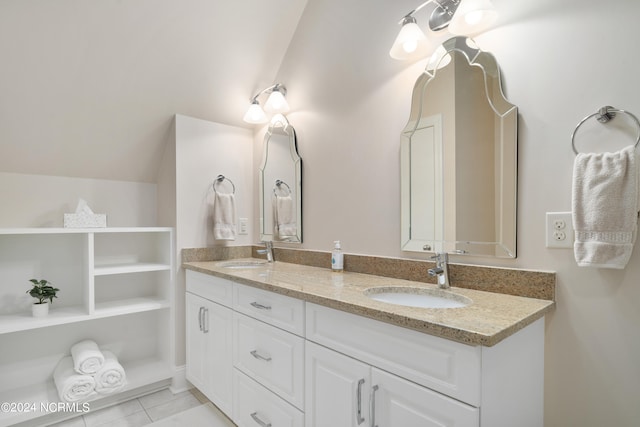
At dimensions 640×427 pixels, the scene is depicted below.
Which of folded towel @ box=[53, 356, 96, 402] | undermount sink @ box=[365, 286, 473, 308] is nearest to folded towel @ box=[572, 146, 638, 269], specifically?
undermount sink @ box=[365, 286, 473, 308]

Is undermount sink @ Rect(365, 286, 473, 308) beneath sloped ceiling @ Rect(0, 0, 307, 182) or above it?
beneath

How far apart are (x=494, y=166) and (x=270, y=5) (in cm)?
163

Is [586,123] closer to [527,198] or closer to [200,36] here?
[527,198]

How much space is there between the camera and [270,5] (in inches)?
82.5

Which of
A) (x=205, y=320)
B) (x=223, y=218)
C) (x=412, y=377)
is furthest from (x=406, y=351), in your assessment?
(x=223, y=218)

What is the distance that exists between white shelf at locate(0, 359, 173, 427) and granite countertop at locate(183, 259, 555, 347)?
102cm

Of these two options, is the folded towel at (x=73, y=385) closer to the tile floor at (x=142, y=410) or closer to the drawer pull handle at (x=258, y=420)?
the tile floor at (x=142, y=410)

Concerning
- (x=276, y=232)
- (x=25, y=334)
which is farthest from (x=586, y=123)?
(x=25, y=334)

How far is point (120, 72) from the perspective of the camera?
1.98 m

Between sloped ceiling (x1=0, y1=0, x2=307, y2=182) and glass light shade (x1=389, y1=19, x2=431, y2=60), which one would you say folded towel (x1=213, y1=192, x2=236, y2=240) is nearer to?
sloped ceiling (x1=0, y1=0, x2=307, y2=182)

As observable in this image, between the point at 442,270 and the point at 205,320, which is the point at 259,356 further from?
the point at 442,270

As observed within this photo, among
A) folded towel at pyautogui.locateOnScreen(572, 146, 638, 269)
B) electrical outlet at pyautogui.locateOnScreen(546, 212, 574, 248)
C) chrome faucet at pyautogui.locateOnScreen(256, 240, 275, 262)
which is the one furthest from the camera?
chrome faucet at pyautogui.locateOnScreen(256, 240, 275, 262)

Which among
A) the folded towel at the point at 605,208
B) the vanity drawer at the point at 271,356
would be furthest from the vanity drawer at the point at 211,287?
the folded towel at the point at 605,208

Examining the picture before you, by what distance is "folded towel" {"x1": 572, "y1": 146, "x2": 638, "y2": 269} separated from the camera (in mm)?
1010
